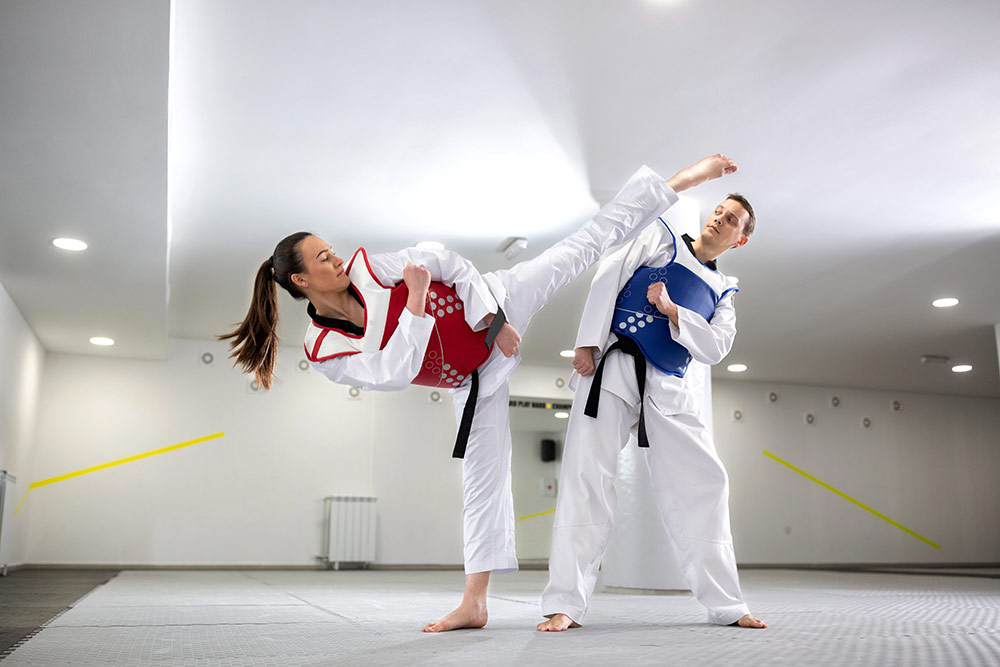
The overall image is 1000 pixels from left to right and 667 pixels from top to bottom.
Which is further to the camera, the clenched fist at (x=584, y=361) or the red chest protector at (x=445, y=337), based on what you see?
the clenched fist at (x=584, y=361)

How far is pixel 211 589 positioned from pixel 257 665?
3.10m

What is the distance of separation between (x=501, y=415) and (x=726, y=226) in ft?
3.00

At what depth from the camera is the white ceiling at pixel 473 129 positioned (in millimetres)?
3127

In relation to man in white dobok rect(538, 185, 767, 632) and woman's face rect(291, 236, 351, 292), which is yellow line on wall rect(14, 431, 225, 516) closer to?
woman's face rect(291, 236, 351, 292)

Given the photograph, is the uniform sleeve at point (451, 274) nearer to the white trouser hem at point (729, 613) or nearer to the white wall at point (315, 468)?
the white trouser hem at point (729, 613)

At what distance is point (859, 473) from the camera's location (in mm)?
10492

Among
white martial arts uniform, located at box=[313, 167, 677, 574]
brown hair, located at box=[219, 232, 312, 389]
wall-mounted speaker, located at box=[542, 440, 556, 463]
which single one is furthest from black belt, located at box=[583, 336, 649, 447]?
wall-mounted speaker, located at box=[542, 440, 556, 463]

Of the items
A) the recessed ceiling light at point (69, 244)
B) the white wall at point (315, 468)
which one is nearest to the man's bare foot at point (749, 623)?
the recessed ceiling light at point (69, 244)

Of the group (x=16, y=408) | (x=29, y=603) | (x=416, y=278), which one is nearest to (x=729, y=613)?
(x=416, y=278)

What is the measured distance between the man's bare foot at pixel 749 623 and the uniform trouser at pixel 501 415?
25.2 inches

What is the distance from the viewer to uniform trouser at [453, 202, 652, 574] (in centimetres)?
217

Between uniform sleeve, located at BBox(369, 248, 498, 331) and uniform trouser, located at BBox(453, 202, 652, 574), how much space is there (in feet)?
0.28

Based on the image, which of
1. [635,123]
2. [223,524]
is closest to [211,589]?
[635,123]

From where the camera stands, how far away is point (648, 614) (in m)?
2.73
